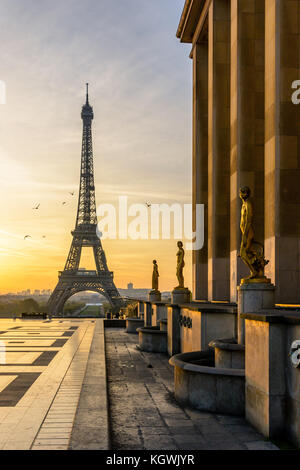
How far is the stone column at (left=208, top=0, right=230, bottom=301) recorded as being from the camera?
76.6 ft

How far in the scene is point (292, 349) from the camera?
28.6 feet

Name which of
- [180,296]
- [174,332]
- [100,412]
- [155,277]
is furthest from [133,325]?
[100,412]

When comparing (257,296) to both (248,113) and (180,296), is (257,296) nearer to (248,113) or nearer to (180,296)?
(248,113)

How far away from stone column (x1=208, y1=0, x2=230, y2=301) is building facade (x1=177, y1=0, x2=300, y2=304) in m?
0.05

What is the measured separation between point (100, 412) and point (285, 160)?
9.75 meters

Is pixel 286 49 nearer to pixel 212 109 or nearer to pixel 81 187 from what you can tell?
pixel 212 109

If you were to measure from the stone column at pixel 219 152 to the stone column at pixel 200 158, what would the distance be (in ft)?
15.0

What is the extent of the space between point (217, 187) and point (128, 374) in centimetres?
1129

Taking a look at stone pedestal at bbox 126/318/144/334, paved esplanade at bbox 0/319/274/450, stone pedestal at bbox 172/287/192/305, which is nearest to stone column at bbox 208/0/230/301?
stone pedestal at bbox 172/287/192/305

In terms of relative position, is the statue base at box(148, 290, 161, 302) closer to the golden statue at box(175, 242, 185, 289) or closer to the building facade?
the building facade

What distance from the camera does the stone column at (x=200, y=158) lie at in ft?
93.9

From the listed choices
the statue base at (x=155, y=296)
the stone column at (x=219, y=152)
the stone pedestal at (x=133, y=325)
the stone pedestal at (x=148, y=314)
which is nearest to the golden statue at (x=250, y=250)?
the stone column at (x=219, y=152)

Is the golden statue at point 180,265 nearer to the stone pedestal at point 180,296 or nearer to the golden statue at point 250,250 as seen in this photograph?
the stone pedestal at point 180,296
